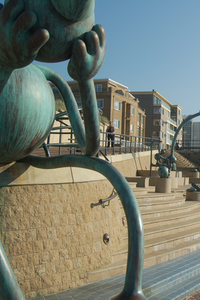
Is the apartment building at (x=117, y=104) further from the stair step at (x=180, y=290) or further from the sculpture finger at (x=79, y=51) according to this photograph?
the sculpture finger at (x=79, y=51)

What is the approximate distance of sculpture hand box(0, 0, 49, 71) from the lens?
201cm

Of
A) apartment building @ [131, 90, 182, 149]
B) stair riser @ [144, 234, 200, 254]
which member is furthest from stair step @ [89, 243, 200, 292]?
apartment building @ [131, 90, 182, 149]

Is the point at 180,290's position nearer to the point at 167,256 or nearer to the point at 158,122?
the point at 167,256

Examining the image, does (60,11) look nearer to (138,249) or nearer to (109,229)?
(138,249)

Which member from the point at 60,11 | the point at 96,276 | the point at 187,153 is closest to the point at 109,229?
the point at 96,276

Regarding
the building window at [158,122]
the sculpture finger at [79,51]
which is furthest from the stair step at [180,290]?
the building window at [158,122]

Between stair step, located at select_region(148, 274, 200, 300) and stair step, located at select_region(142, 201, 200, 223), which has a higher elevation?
stair step, located at select_region(142, 201, 200, 223)

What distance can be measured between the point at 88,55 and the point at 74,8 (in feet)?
1.00

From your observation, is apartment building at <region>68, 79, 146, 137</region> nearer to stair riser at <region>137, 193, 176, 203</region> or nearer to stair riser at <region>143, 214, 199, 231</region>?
stair riser at <region>137, 193, 176, 203</region>

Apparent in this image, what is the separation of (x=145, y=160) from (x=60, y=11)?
54.3 ft

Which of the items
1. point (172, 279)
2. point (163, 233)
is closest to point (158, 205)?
point (163, 233)

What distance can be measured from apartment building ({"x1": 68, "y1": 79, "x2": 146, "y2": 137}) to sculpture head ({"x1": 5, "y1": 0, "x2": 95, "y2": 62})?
4659 centimetres

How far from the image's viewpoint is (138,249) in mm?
2162

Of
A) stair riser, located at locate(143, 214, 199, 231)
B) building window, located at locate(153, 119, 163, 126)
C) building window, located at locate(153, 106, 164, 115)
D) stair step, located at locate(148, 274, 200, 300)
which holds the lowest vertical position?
stair step, located at locate(148, 274, 200, 300)
